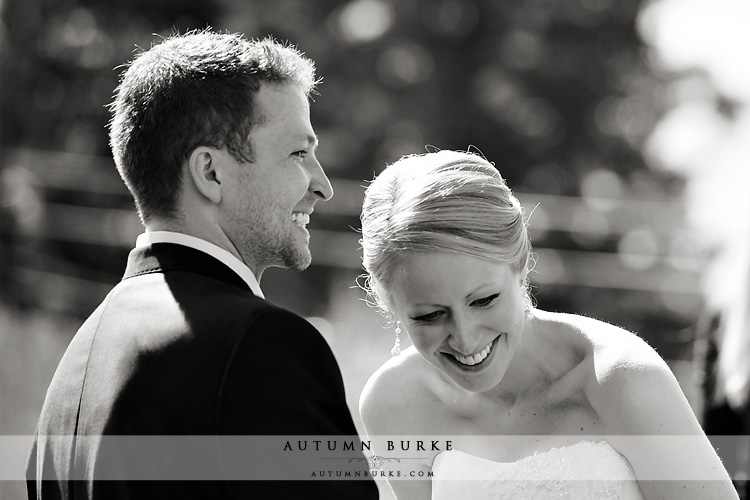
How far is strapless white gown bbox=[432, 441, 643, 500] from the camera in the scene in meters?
3.42

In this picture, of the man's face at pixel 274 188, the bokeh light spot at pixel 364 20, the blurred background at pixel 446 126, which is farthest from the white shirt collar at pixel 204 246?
the bokeh light spot at pixel 364 20

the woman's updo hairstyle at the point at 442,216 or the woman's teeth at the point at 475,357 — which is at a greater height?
the woman's updo hairstyle at the point at 442,216

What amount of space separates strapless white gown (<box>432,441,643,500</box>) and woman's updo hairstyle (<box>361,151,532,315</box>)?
68 cm

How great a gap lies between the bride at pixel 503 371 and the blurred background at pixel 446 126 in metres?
9.47

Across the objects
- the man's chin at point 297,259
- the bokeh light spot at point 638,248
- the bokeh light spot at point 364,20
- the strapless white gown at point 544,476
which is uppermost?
the bokeh light spot at point 364,20

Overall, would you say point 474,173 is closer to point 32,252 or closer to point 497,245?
point 497,245

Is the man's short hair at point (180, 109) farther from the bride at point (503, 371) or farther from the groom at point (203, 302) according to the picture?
the bride at point (503, 371)

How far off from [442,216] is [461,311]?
1.11 ft

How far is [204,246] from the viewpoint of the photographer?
2771 mm

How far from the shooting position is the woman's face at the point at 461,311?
10.9 ft

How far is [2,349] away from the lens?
8.67 metres

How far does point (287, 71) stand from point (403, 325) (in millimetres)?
1051

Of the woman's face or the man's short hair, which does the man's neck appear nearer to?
the man's short hair

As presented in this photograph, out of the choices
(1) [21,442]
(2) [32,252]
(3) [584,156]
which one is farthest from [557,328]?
(3) [584,156]
